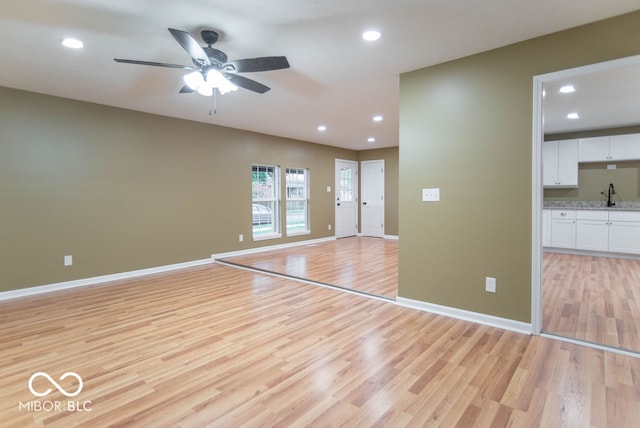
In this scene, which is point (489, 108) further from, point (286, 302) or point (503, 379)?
point (286, 302)

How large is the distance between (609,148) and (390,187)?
4423 mm

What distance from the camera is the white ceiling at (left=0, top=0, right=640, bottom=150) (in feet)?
7.39

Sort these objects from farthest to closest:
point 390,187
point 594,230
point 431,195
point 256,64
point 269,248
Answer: point 390,187 → point 269,248 → point 594,230 → point 431,195 → point 256,64

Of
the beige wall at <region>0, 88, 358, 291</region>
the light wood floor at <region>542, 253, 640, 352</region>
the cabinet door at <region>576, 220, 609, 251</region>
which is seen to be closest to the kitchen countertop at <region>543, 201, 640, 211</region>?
the cabinet door at <region>576, 220, 609, 251</region>

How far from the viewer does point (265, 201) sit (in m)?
7.02

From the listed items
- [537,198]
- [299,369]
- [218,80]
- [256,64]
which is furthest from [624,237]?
[218,80]

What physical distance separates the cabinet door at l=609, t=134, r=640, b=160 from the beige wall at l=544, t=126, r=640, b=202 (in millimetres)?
140

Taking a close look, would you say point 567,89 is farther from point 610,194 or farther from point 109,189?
point 109,189

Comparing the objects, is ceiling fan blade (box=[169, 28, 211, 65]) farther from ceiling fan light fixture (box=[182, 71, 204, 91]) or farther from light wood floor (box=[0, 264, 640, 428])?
light wood floor (box=[0, 264, 640, 428])

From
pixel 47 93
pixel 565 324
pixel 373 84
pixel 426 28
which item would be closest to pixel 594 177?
pixel 565 324

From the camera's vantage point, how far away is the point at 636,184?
602 cm

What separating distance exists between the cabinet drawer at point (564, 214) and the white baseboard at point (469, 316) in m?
4.68

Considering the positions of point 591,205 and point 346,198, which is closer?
point 591,205

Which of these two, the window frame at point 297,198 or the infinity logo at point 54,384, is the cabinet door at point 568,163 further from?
the infinity logo at point 54,384
